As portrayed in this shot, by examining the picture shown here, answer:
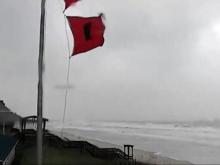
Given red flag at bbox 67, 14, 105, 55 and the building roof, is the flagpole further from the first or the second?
the building roof

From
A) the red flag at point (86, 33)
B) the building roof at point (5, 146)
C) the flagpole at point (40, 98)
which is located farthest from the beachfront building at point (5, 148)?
the red flag at point (86, 33)

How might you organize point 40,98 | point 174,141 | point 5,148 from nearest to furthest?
point 40,98, point 5,148, point 174,141

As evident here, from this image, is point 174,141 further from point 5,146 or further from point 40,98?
point 40,98

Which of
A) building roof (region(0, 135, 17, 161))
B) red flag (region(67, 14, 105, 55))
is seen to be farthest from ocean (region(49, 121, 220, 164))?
red flag (region(67, 14, 105, 55))

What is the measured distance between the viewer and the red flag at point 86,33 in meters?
12.9

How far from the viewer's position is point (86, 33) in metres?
13.1

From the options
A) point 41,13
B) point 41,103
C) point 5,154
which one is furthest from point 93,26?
point 5,154

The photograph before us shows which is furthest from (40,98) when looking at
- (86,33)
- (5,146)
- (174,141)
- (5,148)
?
(174,141)

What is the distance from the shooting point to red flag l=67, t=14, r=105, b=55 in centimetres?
1294

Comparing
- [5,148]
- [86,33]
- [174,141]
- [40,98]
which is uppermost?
[86,33]

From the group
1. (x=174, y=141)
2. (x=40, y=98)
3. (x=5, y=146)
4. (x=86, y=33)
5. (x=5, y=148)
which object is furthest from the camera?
(x=174, y=141)

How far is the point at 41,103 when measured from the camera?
12.6 meters

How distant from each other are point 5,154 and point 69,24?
7.99m

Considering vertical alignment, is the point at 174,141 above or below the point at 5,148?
below
